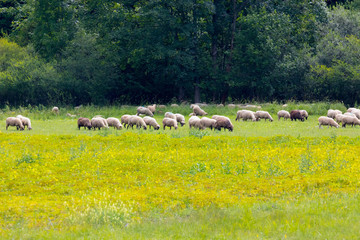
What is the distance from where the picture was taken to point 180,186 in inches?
612

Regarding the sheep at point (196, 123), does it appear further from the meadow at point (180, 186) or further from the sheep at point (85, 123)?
the sheep at point (85, 123)

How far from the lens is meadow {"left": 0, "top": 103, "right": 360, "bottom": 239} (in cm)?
1092

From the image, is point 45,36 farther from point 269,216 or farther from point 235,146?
point 269,216

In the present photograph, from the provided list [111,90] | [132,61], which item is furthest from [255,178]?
[111,90]

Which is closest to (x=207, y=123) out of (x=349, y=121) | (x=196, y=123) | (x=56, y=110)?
(x=196, y=123)

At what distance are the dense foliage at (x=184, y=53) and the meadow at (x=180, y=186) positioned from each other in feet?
75.8

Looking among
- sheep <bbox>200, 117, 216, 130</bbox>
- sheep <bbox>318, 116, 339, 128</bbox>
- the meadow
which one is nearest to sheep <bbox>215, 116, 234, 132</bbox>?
sheep <bbox>200, 117, 216, 130</bbox>

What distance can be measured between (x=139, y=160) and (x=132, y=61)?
31.2m

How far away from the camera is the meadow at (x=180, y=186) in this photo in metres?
10.9

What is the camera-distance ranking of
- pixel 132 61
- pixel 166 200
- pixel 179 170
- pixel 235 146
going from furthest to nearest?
pixel 132 61
pixel 235 146
pixel 179 170
pixel 166 200

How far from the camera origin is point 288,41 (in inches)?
2032

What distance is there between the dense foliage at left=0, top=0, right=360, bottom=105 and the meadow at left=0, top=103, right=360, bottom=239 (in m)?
23.1

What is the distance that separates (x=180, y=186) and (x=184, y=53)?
112 feet

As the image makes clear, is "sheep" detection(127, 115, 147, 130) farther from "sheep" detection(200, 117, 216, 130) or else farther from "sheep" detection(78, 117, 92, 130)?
"sheep" detection(200, 117, 216, 130)
